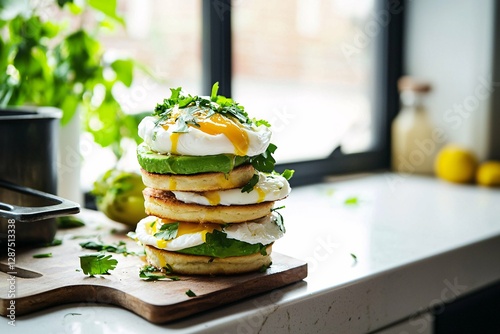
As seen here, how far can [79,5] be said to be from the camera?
4.79 feet

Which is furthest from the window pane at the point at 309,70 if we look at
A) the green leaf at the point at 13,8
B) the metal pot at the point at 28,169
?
the metal pot at the point at 28,169

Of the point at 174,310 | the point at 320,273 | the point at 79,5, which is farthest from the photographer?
the point at 79,5

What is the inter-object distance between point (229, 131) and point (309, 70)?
1219mm

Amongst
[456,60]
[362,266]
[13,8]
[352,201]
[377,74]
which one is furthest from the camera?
[377,74]

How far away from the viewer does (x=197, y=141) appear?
90 cm

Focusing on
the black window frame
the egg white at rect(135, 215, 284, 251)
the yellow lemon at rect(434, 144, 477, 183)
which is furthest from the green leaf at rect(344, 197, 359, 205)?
the egg white at rect(135, 215, 284, 251)

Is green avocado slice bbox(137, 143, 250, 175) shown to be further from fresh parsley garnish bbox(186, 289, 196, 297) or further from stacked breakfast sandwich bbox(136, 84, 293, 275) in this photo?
fresh parsley garnish bbox(186, 289, 196, 297)

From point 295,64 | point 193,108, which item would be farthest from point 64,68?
point 295,64

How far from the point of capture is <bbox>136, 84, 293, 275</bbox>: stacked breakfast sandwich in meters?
0.91

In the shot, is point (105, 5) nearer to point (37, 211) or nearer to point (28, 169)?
point (28, 169)

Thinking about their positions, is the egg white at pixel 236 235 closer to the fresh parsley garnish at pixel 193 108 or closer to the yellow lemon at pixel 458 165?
the fresh parsley garnish at pixel 193 108

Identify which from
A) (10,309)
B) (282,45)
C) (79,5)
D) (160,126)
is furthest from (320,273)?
(282,45)

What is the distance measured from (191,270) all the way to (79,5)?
76 cm

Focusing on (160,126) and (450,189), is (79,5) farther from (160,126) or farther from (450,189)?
(450,189)
